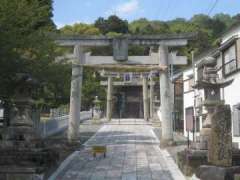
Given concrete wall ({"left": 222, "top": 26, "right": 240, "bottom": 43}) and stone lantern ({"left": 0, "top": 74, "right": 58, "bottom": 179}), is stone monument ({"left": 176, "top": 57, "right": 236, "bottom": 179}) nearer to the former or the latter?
stone lantern ({"left": 0, "top": 74, "right": 58, "bottom": 179})

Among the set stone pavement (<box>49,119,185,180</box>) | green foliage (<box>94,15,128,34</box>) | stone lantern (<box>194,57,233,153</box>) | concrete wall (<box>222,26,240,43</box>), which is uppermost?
green foliage (<box>94,15,128,34</box>)

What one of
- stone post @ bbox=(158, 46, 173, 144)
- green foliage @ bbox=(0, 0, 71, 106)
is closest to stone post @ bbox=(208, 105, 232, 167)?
green foliage @ bbox=(0, 0, 71, 106)

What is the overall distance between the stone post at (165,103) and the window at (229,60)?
3.29 meters

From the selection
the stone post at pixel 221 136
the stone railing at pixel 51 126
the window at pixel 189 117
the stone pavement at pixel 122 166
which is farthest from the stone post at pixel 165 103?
the stone post at pixel 221 136

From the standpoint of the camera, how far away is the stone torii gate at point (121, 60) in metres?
23.8

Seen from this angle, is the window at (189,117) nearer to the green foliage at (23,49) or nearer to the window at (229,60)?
the window at (229,60)

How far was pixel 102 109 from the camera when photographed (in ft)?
224

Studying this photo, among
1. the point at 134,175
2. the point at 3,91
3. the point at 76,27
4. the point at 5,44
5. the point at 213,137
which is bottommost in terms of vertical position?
the point at 134,175

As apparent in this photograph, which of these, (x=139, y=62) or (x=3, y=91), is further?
(x=139, y=62)

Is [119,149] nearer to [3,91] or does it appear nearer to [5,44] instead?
[3,91]

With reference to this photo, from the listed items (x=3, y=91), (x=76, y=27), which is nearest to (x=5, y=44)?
(x=3, y=91)

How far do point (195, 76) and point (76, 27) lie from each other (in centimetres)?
3751

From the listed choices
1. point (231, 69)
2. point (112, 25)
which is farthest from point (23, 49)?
point (112, 25)

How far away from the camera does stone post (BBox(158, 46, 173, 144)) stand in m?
23.8
